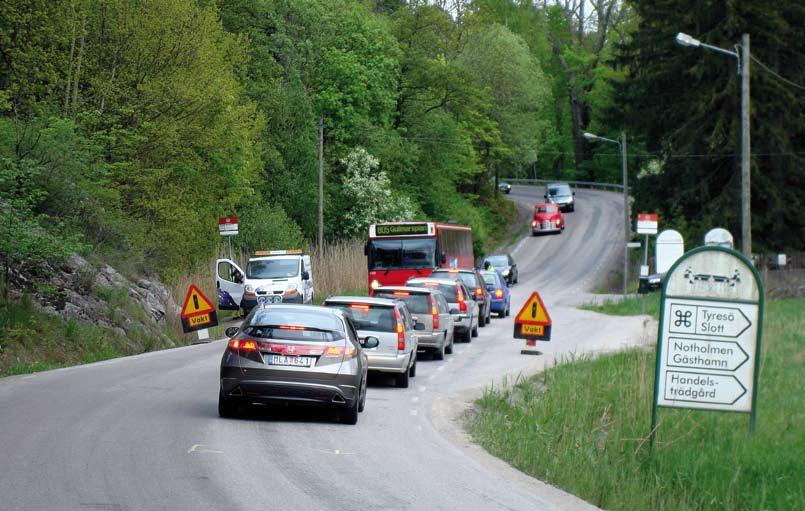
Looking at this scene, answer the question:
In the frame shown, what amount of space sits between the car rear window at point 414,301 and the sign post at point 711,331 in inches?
514

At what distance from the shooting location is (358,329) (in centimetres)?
2020

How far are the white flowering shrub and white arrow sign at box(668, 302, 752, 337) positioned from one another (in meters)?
54.9

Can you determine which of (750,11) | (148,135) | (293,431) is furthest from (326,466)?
(750,11)

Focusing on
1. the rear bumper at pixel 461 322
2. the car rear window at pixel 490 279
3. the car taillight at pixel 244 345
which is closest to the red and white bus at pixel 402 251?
the car rear window at pixel 490 279

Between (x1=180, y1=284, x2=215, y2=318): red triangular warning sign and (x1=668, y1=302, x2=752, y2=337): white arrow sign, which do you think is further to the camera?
(x1=180, y1=284, x2=215, y2=318): red triangular warning sign

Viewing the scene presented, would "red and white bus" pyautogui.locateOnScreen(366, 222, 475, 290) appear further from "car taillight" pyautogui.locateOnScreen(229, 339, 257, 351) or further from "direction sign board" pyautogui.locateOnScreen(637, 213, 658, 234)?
"car taillight" pyautogui.locateOnScreen(229, 339, 257, 351)

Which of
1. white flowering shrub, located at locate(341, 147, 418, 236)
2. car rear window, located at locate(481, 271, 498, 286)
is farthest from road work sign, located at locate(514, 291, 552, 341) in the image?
white flowering shrub, located at locate(341, 147, 418, 236)

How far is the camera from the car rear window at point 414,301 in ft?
83.0

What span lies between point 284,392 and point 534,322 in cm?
1361

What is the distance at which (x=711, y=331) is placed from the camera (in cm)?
1234

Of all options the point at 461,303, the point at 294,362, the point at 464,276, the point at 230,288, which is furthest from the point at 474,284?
the point at 294,362

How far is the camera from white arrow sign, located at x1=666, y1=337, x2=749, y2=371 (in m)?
12.4

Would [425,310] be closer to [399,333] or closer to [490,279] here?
[399,333]

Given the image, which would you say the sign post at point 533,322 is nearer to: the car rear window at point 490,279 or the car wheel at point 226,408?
the car wheel at point 226,408
